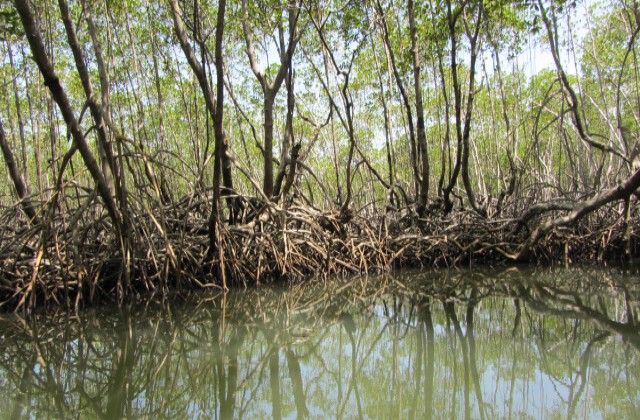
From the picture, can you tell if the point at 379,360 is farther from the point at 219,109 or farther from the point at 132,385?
the point at 219,109

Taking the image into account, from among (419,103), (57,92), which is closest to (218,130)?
(57,92)

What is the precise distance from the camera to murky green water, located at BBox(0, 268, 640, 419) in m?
1.45

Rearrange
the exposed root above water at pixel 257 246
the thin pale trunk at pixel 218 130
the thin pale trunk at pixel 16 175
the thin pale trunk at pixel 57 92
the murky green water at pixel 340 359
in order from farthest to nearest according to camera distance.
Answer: the thin pale trunk at pixel 16 175, the exposed root above water at pixel 257 246, the thin pale trunk at pixel 218 130, the thin pale trunk at pixel 57 92, the murky green water at pixel 340 359

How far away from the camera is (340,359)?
6.31ft

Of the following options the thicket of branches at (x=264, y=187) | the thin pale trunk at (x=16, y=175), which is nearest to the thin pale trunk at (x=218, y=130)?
the thicket of branches at (x=264, y=187)

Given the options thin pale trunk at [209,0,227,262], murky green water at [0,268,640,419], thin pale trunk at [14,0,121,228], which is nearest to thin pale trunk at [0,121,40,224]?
thin pale trunk at [14,0,121,228]

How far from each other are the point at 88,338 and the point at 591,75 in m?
11.7

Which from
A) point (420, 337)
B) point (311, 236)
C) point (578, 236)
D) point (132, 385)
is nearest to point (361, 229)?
point (311, 236)

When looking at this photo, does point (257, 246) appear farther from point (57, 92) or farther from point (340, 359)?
point (340, 359)

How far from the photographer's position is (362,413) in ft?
4.61

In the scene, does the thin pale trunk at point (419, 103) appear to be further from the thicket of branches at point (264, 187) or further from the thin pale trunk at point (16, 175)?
the thin pale trunk at point (16, 175)

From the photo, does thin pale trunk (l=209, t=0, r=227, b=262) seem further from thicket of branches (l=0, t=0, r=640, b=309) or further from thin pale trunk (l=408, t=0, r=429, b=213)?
thin pale trunk (l=408, t=0, r=429, b=213)

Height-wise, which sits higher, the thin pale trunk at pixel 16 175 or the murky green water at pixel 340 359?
the thin pale trunk at pixel 16 175

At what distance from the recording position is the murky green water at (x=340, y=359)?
4.76ft
